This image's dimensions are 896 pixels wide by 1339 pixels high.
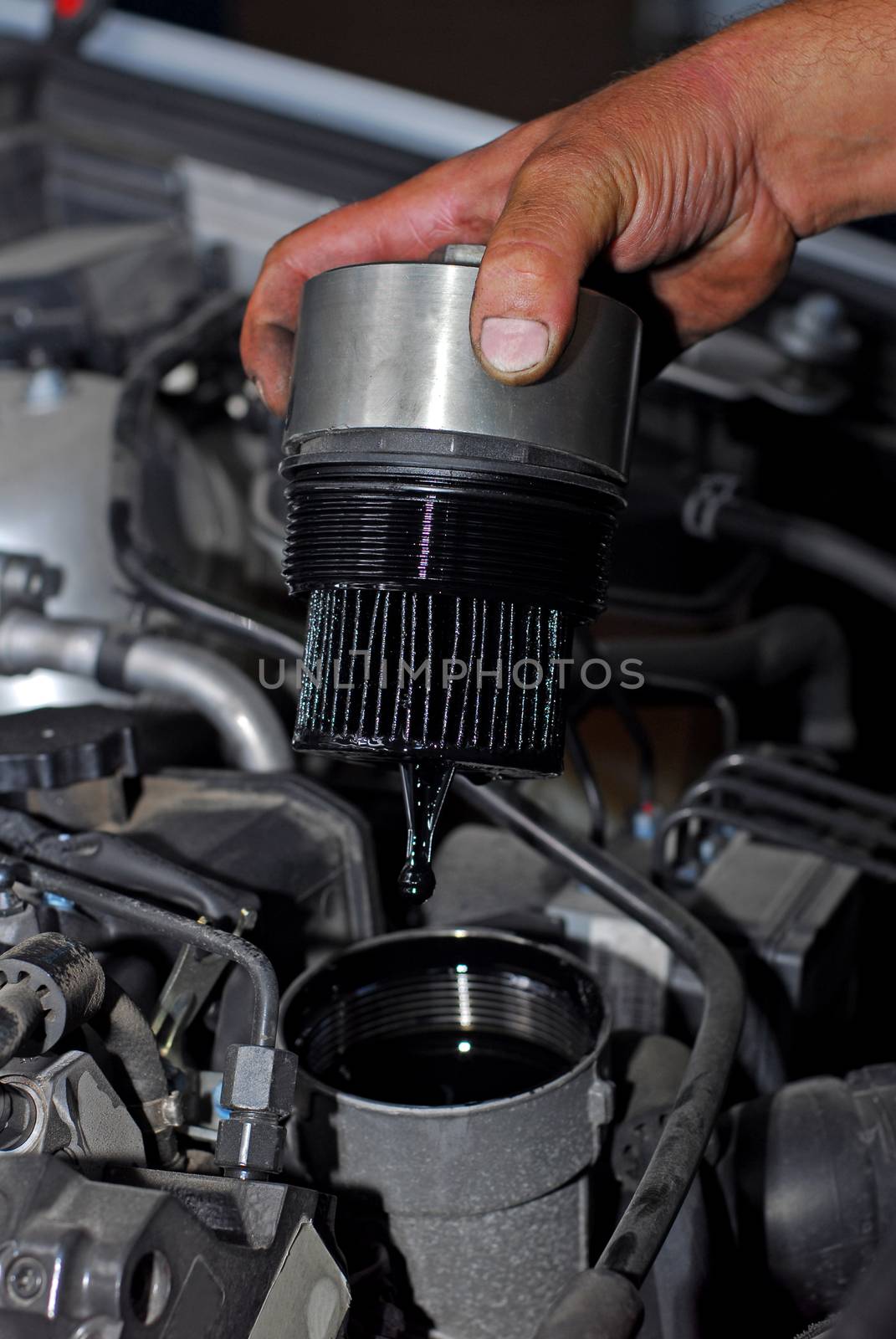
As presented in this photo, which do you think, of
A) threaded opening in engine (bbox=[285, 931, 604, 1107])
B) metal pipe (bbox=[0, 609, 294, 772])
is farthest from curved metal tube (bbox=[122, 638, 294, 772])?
threaded opening in engine (bbox=[285, 931, 604, 1107])

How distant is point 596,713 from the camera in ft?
4.46

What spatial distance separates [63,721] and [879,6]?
0.67m

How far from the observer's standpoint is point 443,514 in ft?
2.01

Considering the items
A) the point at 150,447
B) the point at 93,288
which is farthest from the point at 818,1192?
the point at 93,288

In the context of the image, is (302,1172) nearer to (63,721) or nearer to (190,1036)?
(190,1036)

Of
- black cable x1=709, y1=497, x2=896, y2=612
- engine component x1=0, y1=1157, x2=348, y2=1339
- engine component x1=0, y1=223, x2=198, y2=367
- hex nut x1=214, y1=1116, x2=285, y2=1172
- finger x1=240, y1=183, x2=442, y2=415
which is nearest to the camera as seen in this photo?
engine component x1=0, y1=1157, x2=348, y2=1339

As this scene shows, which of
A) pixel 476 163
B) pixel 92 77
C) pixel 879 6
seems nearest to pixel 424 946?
pixel 476 163

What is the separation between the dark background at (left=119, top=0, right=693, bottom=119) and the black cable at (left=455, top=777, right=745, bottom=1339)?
518 mm

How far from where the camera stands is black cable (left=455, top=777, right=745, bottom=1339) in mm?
536

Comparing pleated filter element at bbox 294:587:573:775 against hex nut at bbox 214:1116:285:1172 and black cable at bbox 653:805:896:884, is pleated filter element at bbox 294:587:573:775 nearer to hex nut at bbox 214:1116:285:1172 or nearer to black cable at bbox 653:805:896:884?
hex nut at bbox 214:1116:285:1172

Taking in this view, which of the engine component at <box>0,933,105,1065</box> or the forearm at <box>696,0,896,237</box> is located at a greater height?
the forearm at <box>696,0,896,237</box>

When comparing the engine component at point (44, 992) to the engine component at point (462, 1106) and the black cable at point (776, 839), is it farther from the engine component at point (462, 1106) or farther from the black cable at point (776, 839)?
the black cable at point (776, 839)

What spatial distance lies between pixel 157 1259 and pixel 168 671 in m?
0.57

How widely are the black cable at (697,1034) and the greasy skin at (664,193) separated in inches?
12.5
